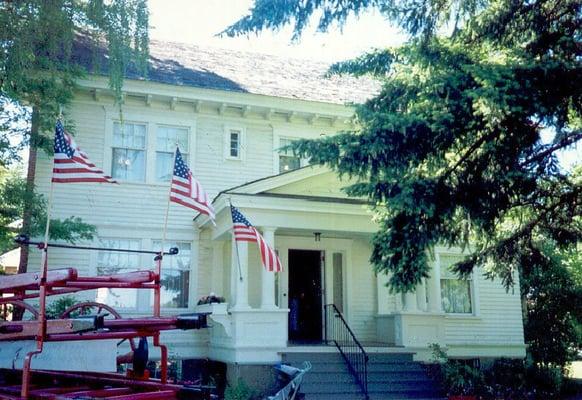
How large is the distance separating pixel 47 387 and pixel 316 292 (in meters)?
11.2

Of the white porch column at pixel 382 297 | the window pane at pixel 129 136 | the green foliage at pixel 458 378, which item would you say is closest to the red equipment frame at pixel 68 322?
the green foliage at pixel 458 378

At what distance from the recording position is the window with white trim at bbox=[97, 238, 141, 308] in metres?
14.1

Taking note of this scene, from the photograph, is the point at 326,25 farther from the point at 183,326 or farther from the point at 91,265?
the point at 91,265

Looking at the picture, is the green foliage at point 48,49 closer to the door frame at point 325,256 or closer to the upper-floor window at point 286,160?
the upper-floor window at point 286,160

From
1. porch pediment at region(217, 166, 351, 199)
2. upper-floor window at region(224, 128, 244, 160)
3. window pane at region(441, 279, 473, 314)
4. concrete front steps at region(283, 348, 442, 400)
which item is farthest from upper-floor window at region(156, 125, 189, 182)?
window pane at region(441, 279, 473, 314)

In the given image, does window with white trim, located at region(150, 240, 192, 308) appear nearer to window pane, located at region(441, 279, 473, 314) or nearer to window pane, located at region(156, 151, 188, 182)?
window pane, located at region(156, 151, 188, 182)

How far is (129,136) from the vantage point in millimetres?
14953

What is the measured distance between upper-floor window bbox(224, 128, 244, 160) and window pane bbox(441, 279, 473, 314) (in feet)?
22.8

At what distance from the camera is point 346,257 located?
51.4ft

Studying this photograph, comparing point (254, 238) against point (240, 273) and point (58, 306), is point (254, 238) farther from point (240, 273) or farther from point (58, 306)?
point (58, 306)

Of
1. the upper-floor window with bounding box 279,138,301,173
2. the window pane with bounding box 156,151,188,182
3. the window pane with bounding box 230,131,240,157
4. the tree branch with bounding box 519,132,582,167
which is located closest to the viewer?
the tree branch with bounding box 519,132,582,167

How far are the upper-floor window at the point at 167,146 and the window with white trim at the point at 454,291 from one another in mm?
7965

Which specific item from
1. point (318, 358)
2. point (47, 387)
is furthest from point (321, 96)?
point (47, 387)

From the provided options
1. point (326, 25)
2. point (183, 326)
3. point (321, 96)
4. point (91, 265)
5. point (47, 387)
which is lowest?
point (47, 387)
